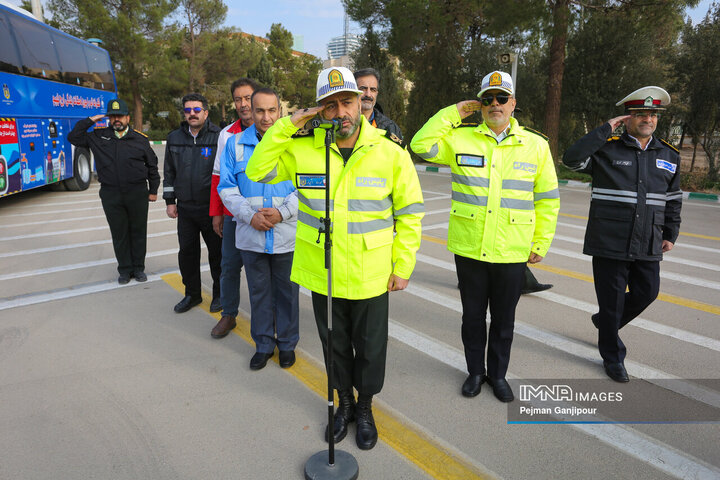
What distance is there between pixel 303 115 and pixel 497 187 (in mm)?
1373

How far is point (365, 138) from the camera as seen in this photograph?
265 cm

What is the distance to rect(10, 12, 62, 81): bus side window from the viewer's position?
9.93 metres

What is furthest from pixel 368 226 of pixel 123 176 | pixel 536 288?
pixel 123 176

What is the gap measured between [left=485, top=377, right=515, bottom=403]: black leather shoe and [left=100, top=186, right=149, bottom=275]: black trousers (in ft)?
14.4

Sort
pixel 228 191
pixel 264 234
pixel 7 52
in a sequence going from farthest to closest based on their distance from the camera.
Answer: pixel 7 52
pixel 228 191
pixel 264 234

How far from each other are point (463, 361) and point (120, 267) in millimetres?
4177

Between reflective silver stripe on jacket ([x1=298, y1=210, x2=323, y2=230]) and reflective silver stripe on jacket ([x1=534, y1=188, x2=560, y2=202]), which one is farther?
reflective silver stripe on jacket ([x1=534, y1=188, x2=560, y2=202])

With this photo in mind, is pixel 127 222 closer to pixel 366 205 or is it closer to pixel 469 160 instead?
pixel 366 205

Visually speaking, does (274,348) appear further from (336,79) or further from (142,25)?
(142,25)

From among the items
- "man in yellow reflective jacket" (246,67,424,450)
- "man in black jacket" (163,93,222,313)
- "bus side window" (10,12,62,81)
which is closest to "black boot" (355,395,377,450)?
"man in yellow reflective jacket" (246,67,424,450)

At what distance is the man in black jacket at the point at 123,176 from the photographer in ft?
17.9

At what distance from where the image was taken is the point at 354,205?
2.64 meters

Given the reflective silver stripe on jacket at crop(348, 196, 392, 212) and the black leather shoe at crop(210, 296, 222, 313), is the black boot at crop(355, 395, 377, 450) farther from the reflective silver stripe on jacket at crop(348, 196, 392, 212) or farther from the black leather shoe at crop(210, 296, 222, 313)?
the black leather shoe at crop(210, 296, 222, 313)

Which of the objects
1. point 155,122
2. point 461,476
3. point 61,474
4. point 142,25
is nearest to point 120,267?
point 61,474
